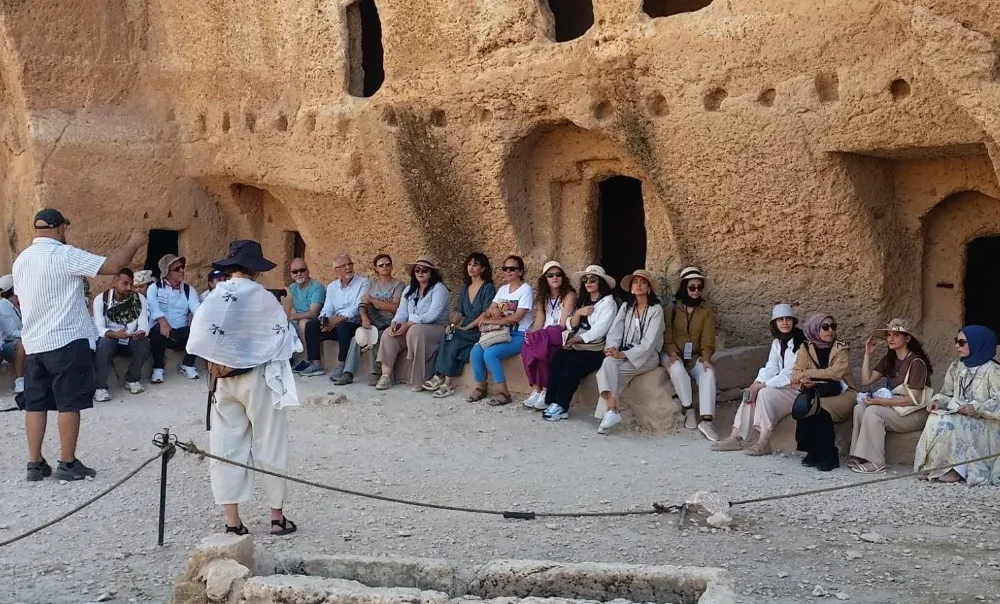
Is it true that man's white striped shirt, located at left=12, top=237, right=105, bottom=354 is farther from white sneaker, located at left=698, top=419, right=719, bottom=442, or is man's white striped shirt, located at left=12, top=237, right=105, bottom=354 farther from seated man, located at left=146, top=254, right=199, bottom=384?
white sneaker, located at left=698, top=419, right=719, bottom=442

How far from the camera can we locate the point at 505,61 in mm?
8961

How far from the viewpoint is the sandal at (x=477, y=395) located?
9062mm

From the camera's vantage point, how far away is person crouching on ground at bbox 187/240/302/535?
5227 mm

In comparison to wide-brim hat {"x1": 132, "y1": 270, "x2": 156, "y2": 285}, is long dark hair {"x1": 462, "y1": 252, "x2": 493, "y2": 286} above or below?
above

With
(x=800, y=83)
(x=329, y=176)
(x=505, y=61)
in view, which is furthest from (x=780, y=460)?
(x=329, y=176)

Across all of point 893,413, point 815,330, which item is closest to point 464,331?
point 815,330

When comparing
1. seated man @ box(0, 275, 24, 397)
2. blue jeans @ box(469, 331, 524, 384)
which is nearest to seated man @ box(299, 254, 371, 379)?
blue jeans @ box(469, 331, 524, 384)

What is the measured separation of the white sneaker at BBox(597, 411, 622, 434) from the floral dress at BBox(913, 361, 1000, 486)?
219 centimetres

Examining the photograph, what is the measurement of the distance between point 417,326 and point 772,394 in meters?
3.53

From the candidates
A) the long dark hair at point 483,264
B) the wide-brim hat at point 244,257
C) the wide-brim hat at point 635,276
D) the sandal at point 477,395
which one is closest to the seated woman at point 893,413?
the wide-brim hat at point 635,276

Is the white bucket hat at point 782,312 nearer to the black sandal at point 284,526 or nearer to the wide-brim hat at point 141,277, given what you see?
the black sandal at point 284,526

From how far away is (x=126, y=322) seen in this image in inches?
395

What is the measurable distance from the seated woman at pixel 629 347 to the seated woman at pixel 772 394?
86 cm

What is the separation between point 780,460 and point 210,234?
322 inches
